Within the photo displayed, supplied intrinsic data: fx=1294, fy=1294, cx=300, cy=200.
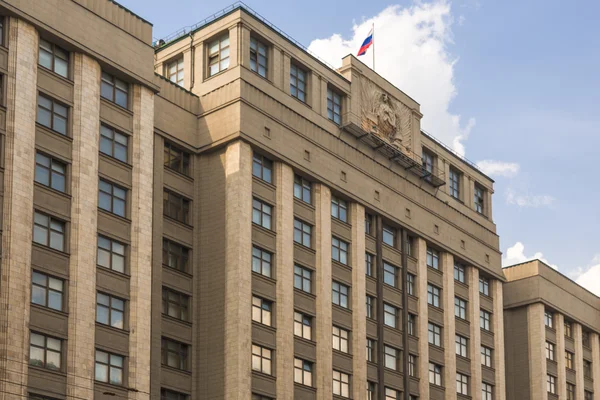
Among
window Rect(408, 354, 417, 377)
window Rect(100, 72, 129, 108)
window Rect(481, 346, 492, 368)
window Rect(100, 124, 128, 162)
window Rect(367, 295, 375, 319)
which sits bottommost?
window Rect(408, 354, 417, 377)

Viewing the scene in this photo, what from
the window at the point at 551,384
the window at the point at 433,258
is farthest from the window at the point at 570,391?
the window at the point at 433,258

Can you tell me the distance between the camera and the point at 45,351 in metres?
64.9

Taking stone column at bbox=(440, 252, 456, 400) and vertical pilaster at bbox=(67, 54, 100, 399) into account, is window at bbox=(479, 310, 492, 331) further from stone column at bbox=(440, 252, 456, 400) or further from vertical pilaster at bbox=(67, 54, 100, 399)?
vertical pilaster at bbox=(67, 54, 100, 399)

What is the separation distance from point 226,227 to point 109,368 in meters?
14.0

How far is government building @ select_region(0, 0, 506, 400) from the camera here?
219 ft

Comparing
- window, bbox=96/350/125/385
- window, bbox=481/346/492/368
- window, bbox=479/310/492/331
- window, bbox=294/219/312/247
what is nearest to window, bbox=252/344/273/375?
window, bbox=294/219/312/247

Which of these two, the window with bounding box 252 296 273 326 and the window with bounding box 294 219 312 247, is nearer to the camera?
the window with bounding box 252 296 273 326

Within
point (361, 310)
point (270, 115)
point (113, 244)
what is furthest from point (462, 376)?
point (113, 244)

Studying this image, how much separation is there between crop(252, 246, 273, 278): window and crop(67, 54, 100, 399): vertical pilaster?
13.2 meters

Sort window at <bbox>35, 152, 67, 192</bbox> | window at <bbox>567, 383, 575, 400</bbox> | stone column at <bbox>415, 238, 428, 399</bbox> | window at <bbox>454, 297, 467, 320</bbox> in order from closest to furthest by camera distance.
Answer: window at <bbox>35, 152, 67, 192</bbox>, stone column at <bbox>415, 238, 428, 399</bbox>, window at <bbox>454, 297, 467, 320</bbox>, window at <bbox>567, 383, 575, 400</bbox>

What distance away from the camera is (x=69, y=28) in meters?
70.5

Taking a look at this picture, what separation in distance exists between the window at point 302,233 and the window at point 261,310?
569 centimetres

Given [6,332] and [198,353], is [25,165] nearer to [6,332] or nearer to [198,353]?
[6,332]

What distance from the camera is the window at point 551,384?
357ft
